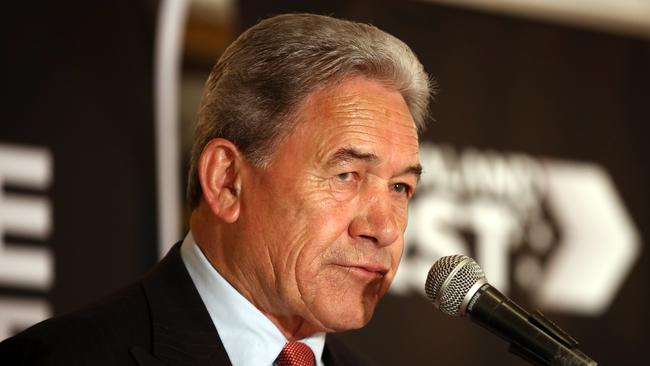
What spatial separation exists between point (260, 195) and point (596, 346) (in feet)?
8.64

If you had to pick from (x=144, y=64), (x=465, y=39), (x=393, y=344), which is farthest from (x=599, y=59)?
(x=144, y=64)

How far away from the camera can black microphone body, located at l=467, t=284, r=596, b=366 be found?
1853mm

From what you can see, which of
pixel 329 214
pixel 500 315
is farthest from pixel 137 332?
pixel 500 315

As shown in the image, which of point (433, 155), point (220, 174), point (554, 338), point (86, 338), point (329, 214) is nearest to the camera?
point (554, 338)

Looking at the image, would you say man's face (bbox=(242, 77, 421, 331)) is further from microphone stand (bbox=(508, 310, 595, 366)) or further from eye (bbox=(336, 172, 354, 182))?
microphone stand (bbox=(508, 310, 595, 366))

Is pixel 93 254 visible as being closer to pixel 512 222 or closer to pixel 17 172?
pixel 17 172

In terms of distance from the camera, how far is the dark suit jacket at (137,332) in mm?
2004

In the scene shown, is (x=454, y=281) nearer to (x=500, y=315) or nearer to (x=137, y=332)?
(x=500, y=315)

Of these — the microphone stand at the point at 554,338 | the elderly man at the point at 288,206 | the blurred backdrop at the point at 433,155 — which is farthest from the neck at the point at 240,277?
the blurred backdrop at the point at 433,155

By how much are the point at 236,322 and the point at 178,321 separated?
0.14 meters

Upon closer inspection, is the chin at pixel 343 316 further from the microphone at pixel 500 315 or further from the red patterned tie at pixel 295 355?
the microphone at pixel 500 315

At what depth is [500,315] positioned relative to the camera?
1908 mm

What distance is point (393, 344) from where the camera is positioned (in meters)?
3.87

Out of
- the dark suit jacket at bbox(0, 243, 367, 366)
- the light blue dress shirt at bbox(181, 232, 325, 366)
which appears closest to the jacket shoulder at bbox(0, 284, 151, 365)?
the dark suit jacket at bbox(0, 243, 367, 366)
